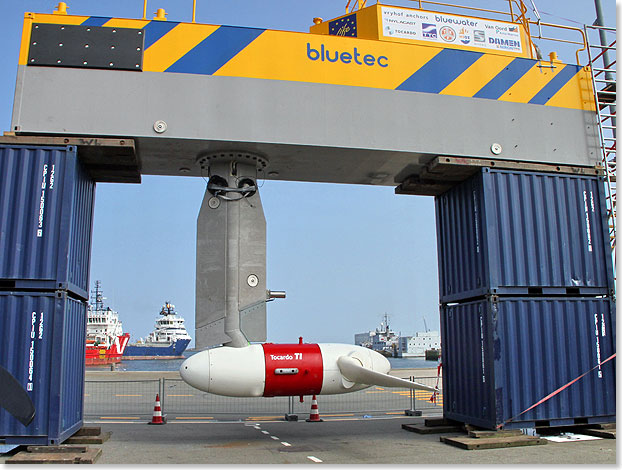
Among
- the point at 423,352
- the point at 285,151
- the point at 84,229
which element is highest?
the point at 285,151

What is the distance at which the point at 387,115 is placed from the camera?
30.7ft

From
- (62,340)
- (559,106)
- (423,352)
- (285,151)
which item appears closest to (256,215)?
(285,151)

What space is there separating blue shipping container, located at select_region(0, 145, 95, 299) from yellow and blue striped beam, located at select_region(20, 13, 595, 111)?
1.74 meters

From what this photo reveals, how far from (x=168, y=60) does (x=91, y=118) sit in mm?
1602

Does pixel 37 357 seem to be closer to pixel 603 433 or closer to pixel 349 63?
pixel 349 63

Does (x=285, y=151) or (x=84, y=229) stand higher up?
(x=285, y=151)

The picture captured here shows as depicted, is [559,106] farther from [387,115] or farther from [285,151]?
[285,151]

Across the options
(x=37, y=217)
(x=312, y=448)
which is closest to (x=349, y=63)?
(x=37, y=217)

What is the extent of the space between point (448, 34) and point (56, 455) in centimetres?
980

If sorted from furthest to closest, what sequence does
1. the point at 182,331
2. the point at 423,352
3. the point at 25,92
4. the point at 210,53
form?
the point at 423,352 < the point at 182,331 < the point at 210,53 < the point at 25,92

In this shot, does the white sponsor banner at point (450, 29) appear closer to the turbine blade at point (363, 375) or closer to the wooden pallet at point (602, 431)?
the turbine blade at point (363, 375)

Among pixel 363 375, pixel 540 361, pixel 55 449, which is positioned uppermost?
pixel 540 361

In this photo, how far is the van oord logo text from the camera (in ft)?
30.7

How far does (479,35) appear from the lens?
10.4m
